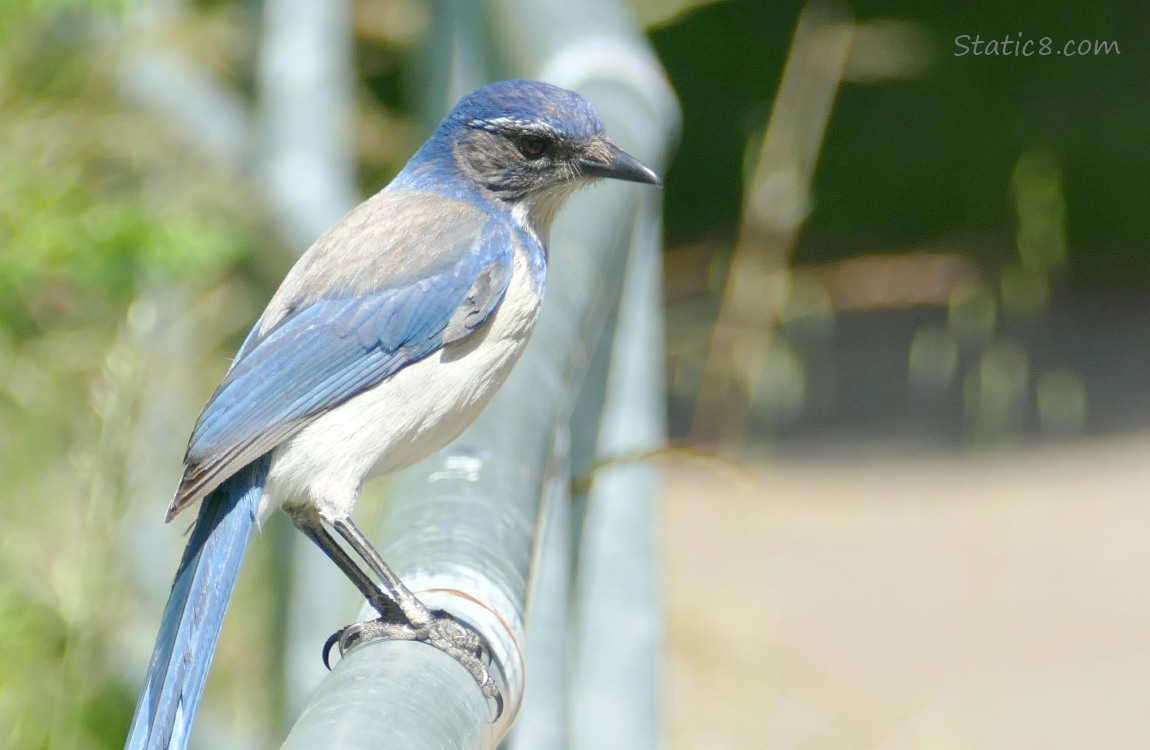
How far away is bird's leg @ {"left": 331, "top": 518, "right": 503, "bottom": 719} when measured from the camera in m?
1.69

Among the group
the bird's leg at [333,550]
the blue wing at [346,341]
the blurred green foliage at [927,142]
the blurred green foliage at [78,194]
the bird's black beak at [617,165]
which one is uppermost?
the blurred green foliage at [927,142]

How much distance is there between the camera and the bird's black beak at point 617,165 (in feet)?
9.12

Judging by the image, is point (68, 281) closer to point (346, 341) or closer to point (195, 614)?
point (346, 341)

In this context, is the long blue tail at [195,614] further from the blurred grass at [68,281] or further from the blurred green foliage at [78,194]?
the blurred green foliage at [78,194]

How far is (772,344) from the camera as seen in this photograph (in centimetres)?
605


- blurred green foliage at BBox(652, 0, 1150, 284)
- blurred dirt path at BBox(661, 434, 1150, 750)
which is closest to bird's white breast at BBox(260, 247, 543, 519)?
blurred dirt path at BBox(661, 434, 1150, 750)

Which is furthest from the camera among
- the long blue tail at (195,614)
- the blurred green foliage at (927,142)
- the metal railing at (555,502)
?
the blurred green foliage at (927,142)

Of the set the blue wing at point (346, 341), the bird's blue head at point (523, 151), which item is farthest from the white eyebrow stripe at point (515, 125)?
the blue wing at point (346, 341)

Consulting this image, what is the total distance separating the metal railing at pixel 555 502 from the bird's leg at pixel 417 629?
45 millimetres

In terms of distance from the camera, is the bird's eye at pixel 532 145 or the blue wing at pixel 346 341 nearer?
the blue wing at pixel 346 341

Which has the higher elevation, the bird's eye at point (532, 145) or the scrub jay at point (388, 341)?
the bird's eye at point (532, 145)

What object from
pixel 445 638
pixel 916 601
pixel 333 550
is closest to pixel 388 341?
pixel 333 550

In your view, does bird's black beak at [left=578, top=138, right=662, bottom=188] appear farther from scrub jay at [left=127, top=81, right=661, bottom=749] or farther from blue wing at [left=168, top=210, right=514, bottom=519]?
blue wing at [left=168, top=210, right=514, bottom=519]

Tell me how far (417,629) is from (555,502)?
296 millimetres
